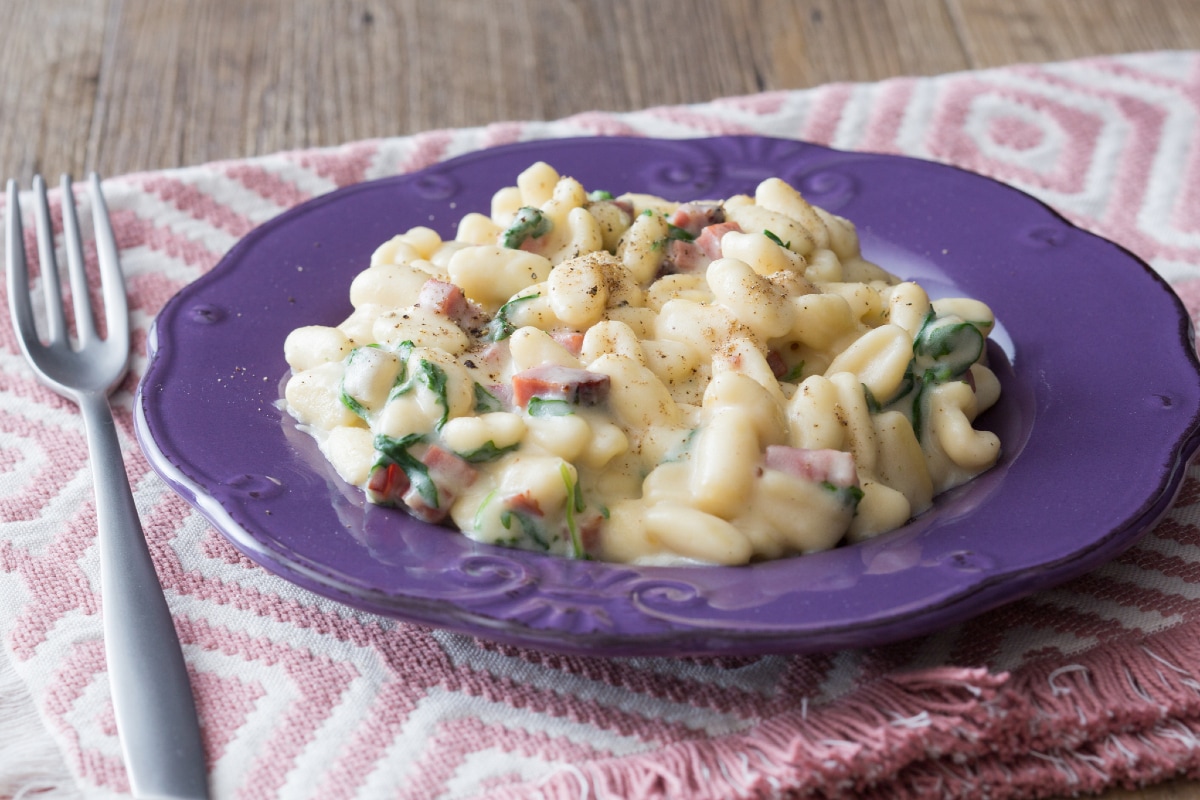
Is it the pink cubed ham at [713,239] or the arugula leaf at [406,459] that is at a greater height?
the pink cubed ham at [713,239]

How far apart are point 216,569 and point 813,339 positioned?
3.41 feet

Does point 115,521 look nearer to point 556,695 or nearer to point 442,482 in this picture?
point 442,482

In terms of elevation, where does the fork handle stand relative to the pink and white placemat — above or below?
above

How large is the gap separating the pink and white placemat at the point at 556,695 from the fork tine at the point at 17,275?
0.33m

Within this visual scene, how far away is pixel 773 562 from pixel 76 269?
1.69 metres

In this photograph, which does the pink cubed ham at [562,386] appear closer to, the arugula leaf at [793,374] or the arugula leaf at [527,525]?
the arugula leaf at [527,525]

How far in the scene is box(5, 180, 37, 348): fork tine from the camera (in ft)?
9.08

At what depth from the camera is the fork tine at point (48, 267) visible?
2783 mm

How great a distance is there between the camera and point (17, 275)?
287cm

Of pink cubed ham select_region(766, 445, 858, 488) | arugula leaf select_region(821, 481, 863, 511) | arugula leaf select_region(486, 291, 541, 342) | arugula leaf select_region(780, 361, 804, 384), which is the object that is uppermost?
arugula leaf select_region(486, 291, 541, 342)

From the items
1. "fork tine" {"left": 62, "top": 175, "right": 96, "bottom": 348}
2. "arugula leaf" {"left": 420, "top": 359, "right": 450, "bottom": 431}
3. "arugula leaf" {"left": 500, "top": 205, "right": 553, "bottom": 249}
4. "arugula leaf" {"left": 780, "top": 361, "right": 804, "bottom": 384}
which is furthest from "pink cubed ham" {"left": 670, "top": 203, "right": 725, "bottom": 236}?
"fork tine" {"left": 62, "top": 175, "right": 96, "bottom": 348}

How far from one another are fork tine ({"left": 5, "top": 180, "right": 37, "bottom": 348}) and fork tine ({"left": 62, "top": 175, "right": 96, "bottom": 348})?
0.28ft

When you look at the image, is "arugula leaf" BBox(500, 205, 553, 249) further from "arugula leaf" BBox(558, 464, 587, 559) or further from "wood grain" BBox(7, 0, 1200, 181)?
"wood grain" BBox(7, 0, 1200, 181)

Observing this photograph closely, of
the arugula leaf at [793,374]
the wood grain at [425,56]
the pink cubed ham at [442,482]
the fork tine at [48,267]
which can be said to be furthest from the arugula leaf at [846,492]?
the wood grain at [425,56]
